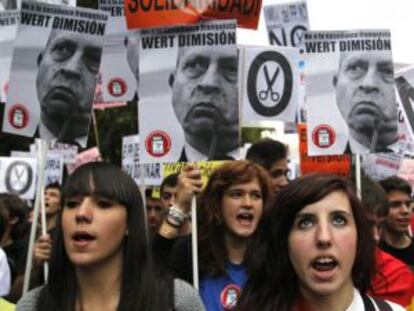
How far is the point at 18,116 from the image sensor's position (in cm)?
495

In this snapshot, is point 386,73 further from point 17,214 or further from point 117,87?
point 17,214

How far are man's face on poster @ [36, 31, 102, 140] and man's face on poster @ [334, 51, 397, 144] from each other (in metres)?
1.74

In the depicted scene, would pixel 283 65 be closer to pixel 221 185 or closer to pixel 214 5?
pixel 214 5

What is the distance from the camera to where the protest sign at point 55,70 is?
4.87 meters

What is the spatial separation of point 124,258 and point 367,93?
2.98 m

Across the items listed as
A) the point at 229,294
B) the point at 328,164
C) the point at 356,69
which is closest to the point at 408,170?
the point at 328,164

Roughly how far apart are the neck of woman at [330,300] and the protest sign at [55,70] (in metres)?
2.46

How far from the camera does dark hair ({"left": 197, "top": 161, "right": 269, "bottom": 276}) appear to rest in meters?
4.33

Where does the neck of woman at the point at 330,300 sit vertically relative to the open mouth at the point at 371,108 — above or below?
below

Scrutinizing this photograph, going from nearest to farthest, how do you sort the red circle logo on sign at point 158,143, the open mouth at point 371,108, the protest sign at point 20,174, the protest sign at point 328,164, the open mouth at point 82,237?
the open mouth at point 82,237
the red circle logo on sign at point 158,143
the open mouth at point 371,108
the protest sign at point 328,164
the protest sign at point 20,174

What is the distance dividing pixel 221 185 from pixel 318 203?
68.2 inches

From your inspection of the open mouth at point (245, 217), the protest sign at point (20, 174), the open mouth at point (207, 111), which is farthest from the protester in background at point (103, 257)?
the protest sign at point (20, 174)

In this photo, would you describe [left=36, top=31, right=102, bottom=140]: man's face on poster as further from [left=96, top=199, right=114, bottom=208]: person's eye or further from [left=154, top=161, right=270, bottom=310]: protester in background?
[left=96, top=199, right=114, bottom=208]: person's eye

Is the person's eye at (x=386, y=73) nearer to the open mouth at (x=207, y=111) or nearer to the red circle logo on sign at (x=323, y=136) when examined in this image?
the red circle logo on sign at (x=323, y=136)
